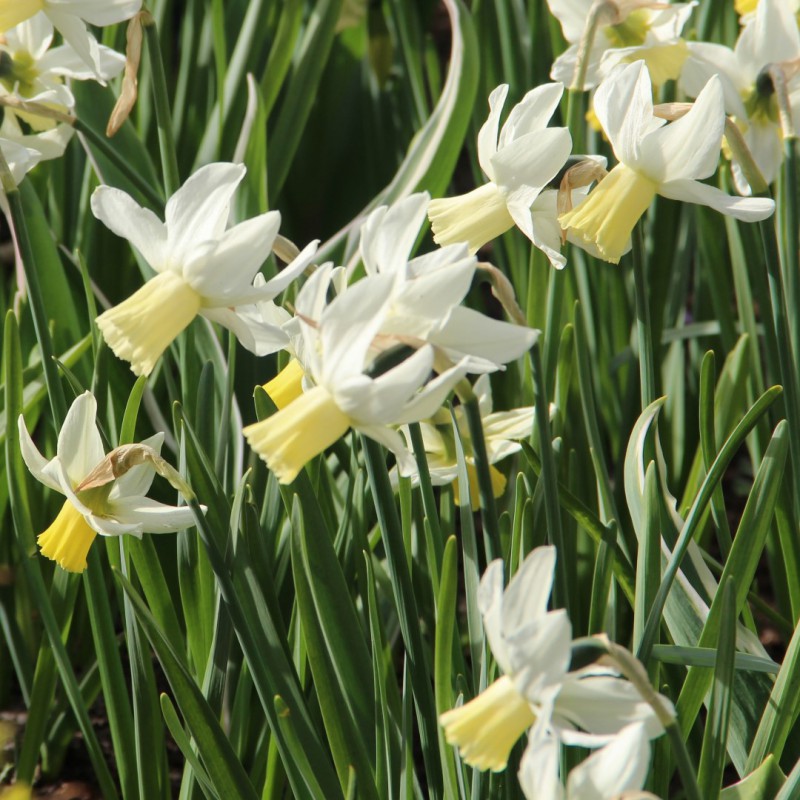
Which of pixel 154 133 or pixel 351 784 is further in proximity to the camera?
pixel 154 133

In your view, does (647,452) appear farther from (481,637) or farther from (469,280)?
(469,280)

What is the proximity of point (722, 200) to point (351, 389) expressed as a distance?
0.41 metres

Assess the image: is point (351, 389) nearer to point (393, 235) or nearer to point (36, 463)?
point (393, 235)

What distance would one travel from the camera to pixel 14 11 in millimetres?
1034

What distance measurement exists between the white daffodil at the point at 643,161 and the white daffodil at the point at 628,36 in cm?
33

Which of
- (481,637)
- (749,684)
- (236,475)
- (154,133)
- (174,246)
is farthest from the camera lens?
(154,133)

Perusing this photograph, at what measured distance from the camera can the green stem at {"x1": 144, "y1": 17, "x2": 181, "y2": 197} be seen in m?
1.11

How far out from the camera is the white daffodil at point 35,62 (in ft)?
4.39

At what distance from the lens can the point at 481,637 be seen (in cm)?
92

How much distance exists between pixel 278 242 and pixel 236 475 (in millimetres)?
562

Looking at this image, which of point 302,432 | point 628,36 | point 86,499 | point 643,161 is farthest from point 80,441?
point 628,36

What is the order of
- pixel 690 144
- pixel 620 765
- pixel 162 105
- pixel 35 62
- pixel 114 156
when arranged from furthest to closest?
pixel 35 62 → pixel 114 156 → pixel 162 105 → pixel 690 144 → pixel 620 765

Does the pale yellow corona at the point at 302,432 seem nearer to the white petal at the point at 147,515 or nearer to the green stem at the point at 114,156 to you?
the white petal at the point at 147,515

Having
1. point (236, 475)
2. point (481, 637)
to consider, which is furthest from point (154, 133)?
point (481, 637)
